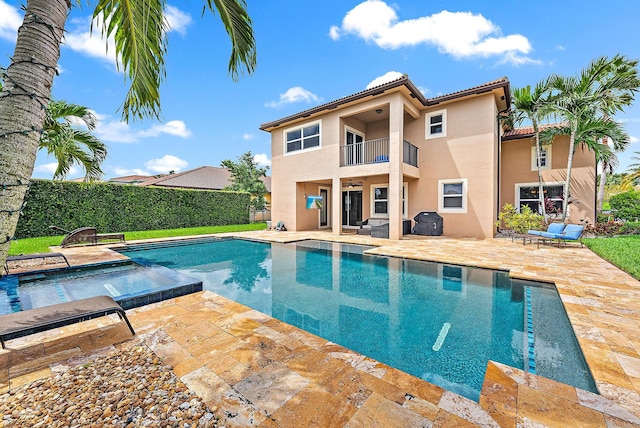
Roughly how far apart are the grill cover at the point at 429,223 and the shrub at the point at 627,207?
11.0 m

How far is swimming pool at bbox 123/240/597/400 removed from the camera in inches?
142

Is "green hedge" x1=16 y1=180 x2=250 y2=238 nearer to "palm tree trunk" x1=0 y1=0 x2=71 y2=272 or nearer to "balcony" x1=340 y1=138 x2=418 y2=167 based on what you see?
"balcony" x1=340 y1=138 x2=418 y2=167

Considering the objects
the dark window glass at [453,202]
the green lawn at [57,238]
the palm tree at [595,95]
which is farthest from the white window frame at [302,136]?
the palm tree at [595,95]

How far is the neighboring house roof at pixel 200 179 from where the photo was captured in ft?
91.3

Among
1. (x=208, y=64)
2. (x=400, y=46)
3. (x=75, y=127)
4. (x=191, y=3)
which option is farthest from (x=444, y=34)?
(x=75, y=127)

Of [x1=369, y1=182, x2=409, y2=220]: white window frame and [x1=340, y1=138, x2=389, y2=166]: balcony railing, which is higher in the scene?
[x1=340, y1=138, x2=389, y2=166]: balcony railing

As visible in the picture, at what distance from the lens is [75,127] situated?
841 cm

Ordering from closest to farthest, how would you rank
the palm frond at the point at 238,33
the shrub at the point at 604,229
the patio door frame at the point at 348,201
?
1. the palm frond at the point at 238,33
2. the shrub at the point at 604,229
3. the patio door frame at the point at 348,201

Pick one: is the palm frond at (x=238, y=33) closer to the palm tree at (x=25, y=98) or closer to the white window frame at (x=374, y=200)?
the palm tree at (x=25, y=98)

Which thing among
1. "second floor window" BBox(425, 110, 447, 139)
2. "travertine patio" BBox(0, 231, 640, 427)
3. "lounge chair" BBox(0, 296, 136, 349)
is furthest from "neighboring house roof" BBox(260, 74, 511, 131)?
"lounge chair" BBox(0, 296, 136, 349)

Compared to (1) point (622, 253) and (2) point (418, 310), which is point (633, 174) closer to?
(1) point (622, 253)

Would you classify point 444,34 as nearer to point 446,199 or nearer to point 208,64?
point 446,199

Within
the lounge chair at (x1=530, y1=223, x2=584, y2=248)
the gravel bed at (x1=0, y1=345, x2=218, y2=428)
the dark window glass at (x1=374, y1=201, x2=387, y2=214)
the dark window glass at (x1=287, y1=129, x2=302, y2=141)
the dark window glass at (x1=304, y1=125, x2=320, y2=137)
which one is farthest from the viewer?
the dark window glass at (x1=287, y1=129, x2=302, y2=141)

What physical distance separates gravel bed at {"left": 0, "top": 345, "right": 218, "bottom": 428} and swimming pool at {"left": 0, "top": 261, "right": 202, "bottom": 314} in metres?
2.01
